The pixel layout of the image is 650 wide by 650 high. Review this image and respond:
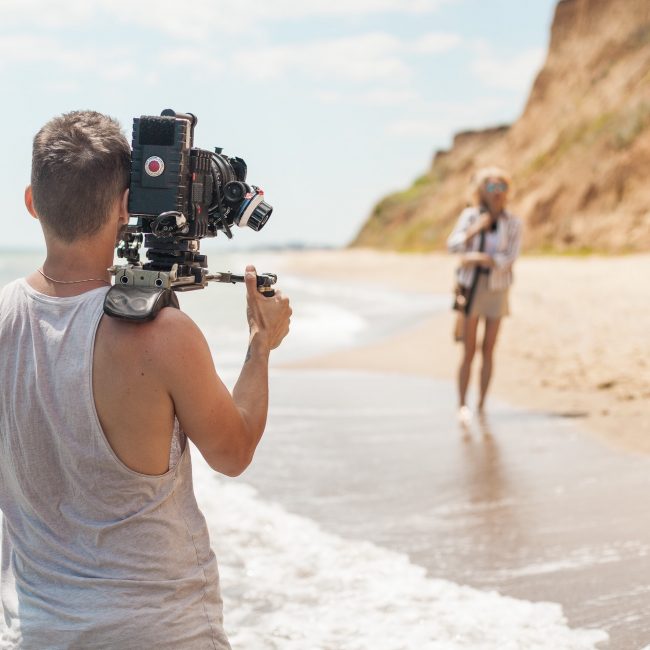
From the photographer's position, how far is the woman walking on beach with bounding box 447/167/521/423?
A: 6.88 m

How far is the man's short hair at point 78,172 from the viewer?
1762 millimetres

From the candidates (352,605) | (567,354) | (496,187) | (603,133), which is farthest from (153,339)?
(603,133)

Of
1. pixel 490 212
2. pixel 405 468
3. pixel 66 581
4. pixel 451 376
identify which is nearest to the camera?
pixel 66 581

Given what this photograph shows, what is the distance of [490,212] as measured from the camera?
6969 millimetres

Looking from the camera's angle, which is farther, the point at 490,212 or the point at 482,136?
the point at 482,136

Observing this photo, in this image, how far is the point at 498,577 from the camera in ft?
12.6

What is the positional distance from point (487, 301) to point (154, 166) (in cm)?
541

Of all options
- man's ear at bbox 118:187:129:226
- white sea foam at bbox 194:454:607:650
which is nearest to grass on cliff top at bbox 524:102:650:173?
white sea foam at bbox 194:454:607:650

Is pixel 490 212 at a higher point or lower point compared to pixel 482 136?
lower

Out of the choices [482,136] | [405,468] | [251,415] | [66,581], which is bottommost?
[405,468]

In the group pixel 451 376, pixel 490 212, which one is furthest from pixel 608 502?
pixel 451 376

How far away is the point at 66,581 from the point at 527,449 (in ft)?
14.8

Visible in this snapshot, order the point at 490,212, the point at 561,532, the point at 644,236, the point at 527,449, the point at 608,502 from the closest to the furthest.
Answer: the point at 561,532
the point at 608,502
the point at 527,449
the point at 490,212
the point at 644,236

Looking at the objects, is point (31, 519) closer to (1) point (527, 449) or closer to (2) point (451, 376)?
(1) point (527, 449)
